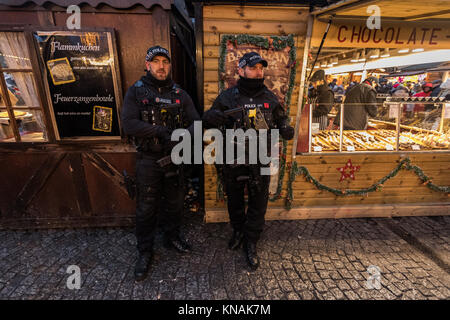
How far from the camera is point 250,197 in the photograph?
9.80 feet

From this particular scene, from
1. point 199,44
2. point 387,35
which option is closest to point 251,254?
point 199,44

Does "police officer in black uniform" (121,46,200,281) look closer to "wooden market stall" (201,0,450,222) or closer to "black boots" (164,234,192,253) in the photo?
"black boots" (164,234,192,253)

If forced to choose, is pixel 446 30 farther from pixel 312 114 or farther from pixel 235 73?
pixel 235 73

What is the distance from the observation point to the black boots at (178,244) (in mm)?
3128

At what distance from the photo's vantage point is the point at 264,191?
2941mm

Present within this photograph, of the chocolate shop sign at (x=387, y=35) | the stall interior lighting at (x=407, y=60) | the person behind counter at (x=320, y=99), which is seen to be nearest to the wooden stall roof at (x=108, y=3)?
the chocolate shop sign at (x=387, y=35)

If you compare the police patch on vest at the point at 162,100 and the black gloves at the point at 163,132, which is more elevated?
the police patch on vest at the point at 162,100

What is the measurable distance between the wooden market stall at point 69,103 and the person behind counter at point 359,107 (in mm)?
3271

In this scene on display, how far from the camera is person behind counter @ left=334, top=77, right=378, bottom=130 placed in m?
4.00

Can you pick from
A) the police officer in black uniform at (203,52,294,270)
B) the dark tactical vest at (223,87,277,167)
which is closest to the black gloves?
the police officer in black uniform at (203,52,294,270)

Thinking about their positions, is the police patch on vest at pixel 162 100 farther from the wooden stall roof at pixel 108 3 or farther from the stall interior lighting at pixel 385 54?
the stall interior lighting at pixel 385 54

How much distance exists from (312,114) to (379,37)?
148cm

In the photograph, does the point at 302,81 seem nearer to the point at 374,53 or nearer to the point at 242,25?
the point at 242,25
